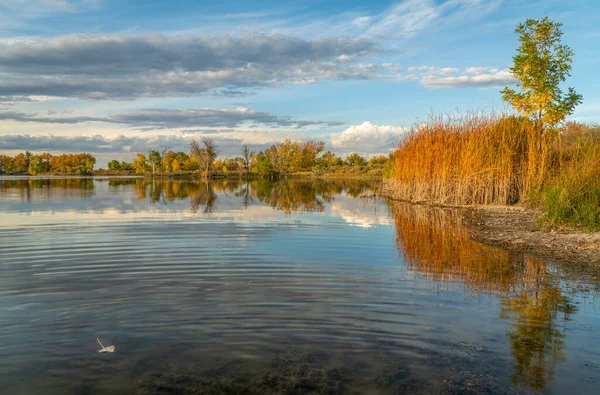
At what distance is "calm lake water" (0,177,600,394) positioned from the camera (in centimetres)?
470

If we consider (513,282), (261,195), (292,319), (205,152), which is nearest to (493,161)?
(513,282)

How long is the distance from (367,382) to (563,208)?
11.4 meters

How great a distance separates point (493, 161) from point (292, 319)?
18.2 metres

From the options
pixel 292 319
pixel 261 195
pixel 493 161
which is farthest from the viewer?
pixel 261 195

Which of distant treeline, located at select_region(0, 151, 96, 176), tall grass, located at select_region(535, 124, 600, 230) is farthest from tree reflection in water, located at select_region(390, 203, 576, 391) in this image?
distant treeline, located at select_region(0, 151, 96, 176)

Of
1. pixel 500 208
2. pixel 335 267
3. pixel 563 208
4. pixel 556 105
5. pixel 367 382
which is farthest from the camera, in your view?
pixel 556 105

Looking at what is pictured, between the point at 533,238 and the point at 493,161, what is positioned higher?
the point at 493,161

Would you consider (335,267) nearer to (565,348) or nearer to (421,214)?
(565,348)

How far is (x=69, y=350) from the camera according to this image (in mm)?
5344

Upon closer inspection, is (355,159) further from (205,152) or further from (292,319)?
(292,319)

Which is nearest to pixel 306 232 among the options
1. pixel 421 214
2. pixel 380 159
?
pixel 421 214

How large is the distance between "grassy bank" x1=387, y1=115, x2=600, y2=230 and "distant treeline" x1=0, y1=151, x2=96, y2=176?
5496 inches

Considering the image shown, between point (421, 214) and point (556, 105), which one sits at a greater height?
point (556, 105)

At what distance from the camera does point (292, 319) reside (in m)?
6.45
